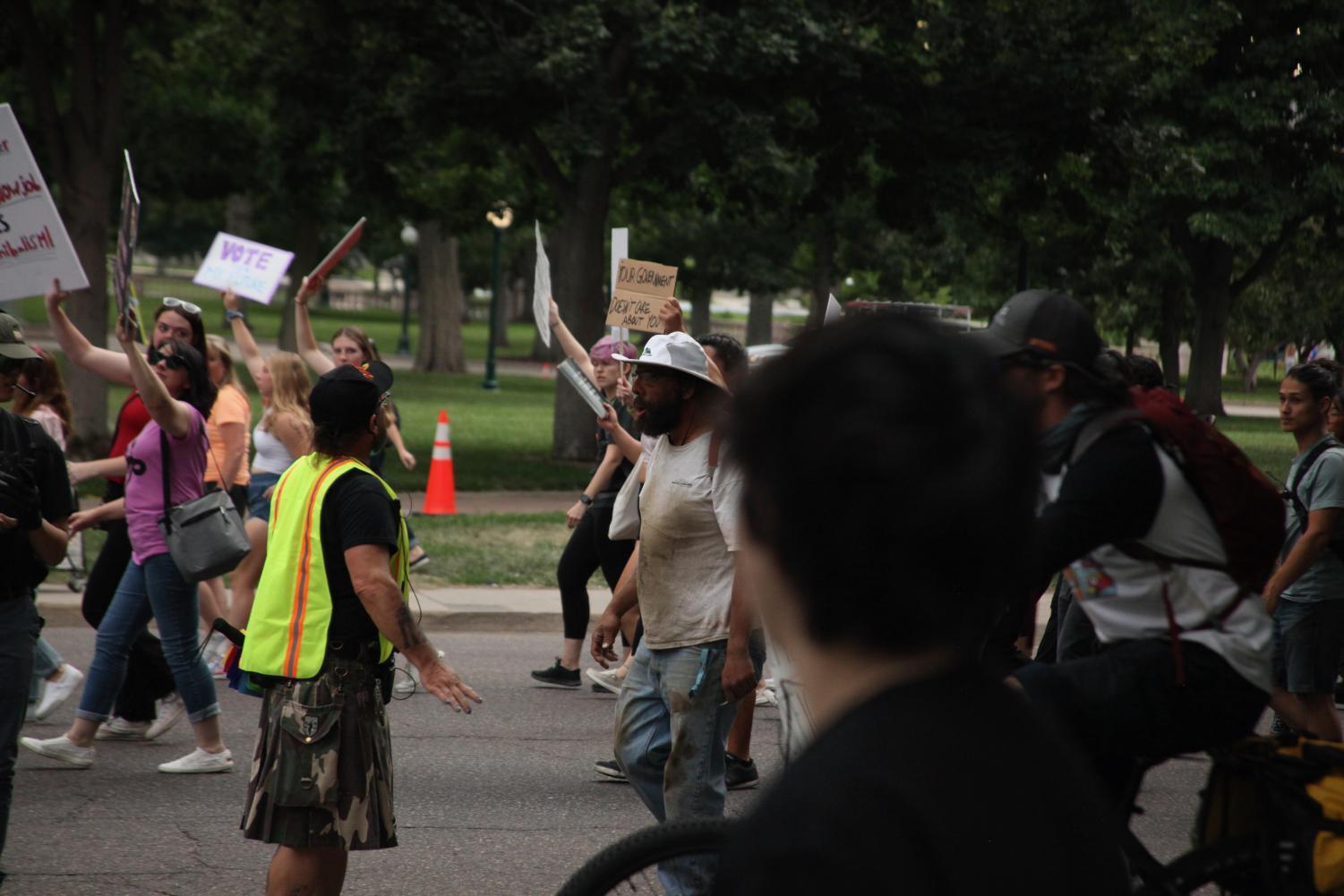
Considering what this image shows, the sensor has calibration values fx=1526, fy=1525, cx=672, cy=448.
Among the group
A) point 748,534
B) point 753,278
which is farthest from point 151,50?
point 748,534

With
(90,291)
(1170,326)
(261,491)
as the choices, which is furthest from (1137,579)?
(1170,326)

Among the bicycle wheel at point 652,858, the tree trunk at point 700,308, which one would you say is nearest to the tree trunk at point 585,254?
the bicycle wheel at point 652,858

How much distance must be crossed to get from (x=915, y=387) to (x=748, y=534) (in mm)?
223

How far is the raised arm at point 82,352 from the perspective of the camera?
653 centimetres

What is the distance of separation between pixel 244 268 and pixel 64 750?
14.0ft

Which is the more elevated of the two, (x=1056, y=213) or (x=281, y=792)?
(x=1056, y=213)

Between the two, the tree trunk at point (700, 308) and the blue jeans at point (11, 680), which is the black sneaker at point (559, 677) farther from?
the tree trunk at point (700, 308)

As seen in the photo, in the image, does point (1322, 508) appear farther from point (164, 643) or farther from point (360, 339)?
point (360, 339)

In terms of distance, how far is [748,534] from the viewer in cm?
149

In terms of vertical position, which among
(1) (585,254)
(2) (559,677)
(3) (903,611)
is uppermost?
(1) (585,254)

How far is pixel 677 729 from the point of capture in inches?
182

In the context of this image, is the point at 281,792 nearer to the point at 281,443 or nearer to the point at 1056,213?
the point at 281,443

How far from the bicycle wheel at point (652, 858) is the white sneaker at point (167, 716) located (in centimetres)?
456

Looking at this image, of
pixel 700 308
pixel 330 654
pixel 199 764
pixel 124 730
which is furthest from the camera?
pixel 700 308
